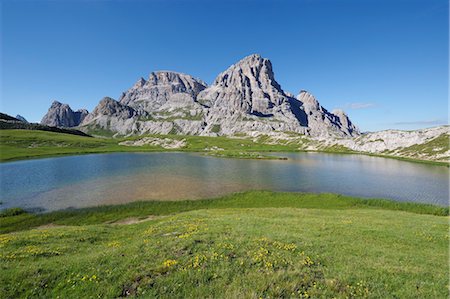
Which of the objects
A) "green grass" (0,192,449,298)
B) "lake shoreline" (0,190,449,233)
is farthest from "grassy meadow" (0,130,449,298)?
"lake shoreline" (0,190,449,233)

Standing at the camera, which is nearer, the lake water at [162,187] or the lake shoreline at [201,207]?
the lake shoreline at [201,207]

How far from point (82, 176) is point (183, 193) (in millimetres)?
47242

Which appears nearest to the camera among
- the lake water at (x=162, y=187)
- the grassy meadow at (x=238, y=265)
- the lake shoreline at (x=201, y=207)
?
the grassy meadow at (x=238, y=265)

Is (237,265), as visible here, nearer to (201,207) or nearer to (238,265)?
(238,265)

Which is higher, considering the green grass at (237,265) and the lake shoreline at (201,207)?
the green grass at (237,265)

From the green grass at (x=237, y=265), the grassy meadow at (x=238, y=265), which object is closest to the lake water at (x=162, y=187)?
the grassy meadow at (x=238, y=265)

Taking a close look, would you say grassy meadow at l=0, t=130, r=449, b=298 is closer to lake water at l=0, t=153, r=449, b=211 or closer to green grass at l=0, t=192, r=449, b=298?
green grass at l=0, t=192, r=449, b=298

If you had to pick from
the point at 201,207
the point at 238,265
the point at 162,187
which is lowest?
the point at 201,207

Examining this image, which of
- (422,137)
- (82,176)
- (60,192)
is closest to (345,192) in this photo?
(60,192)

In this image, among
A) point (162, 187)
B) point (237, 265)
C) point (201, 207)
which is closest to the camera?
point (237, 265)

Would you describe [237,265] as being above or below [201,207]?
above

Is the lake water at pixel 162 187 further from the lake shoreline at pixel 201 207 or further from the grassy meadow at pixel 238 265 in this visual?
the grassy meadow at pixel 238 265

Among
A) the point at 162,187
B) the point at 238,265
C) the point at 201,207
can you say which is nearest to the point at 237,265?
the point at 238,265

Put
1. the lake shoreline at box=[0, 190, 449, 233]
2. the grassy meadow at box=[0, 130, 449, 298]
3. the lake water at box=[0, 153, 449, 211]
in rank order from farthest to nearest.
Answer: the lake water at box=[0, 153, 449, 211] → the lake shoreline at box=[0, 190, 449, 233] → the grassy meadow at box=[0, 130, 449, 298]
